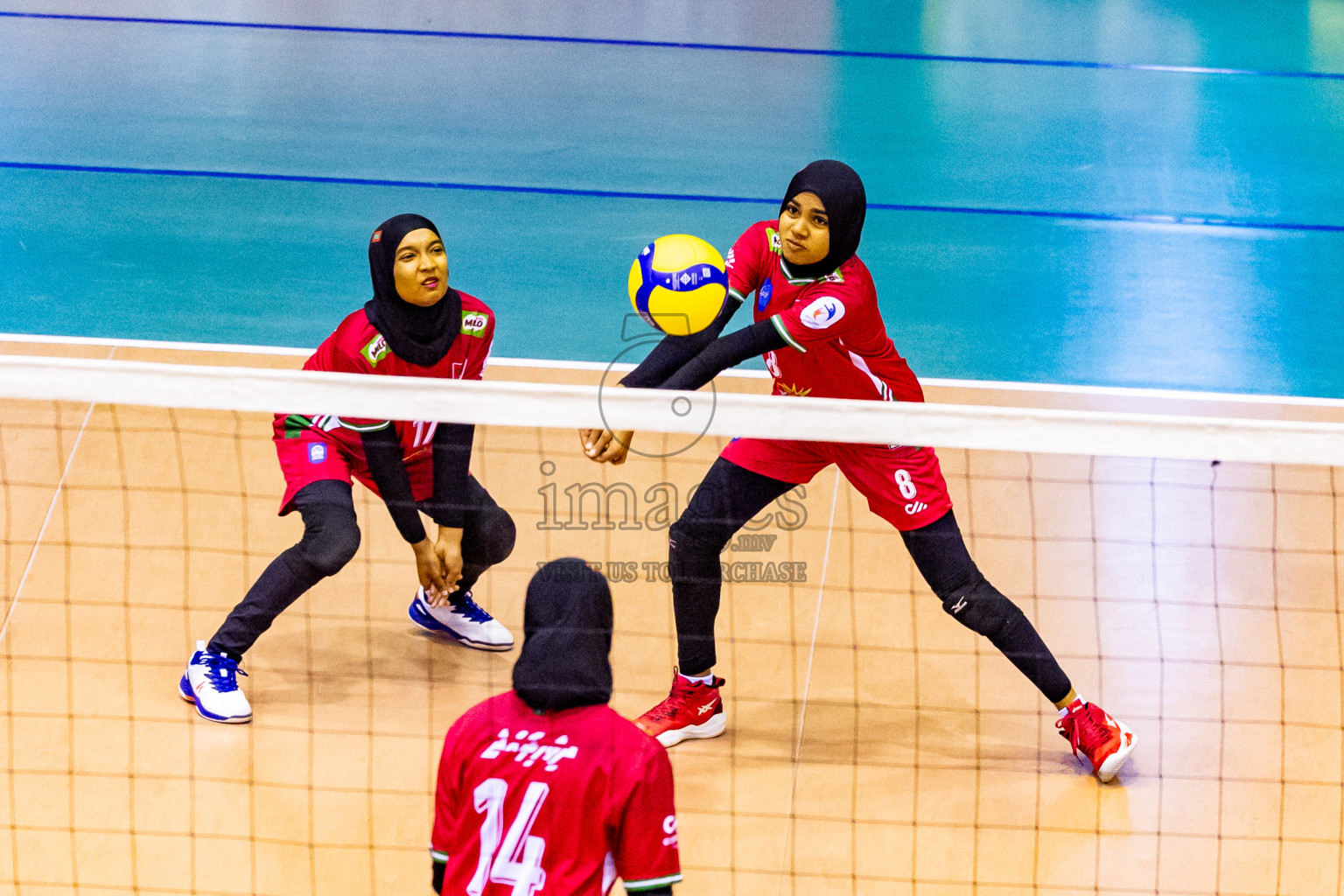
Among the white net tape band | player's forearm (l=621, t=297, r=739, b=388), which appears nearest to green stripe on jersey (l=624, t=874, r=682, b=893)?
the white net tape band

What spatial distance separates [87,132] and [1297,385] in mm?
7332

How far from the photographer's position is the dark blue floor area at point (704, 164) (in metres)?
7.15

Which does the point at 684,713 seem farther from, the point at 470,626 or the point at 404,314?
the point at 404,314

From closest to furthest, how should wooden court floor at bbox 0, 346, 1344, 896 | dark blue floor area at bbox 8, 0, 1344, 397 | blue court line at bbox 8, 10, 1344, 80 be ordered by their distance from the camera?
wooden court floor at bbox 0, 346, 1344, 896 → dark blue floor area at bbox 8, 0, 1344, 397 → blue court line at bbox 8, 10, 1344, 80

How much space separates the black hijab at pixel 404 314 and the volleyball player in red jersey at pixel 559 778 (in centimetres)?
175

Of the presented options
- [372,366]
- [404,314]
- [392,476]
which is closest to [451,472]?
[392,476]

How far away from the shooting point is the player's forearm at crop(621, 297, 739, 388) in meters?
4.02

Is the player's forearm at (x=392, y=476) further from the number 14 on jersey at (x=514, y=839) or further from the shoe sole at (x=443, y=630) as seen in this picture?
the number 14 on jersey at (x=514, y=839)

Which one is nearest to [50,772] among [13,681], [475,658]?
[13,681]

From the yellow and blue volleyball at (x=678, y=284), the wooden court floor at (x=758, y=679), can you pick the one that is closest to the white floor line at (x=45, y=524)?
the wooden court floor at (x=758, y=679)

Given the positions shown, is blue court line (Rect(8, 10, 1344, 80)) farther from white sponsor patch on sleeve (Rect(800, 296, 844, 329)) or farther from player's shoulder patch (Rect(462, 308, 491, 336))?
white sponsor patch on sleeve (Rect(800, 296, 844, 329))

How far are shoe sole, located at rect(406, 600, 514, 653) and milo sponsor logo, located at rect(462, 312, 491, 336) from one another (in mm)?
1150

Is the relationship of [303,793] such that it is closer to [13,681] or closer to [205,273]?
[13,681]

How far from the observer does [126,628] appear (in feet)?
16.3
